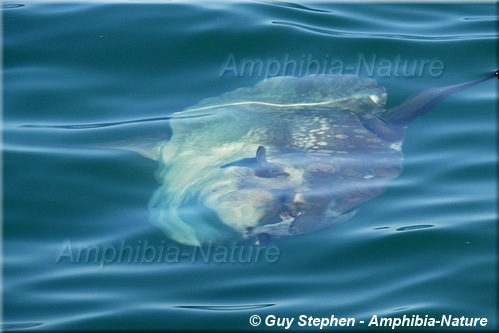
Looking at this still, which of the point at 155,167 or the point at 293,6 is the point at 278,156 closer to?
the point at 155,167

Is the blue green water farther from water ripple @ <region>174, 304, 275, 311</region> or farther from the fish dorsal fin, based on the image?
the fish dorsal fin

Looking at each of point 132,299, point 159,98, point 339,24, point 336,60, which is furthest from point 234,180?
point 339,24

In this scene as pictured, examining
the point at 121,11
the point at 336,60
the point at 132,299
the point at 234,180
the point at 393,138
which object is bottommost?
the point at 132,299

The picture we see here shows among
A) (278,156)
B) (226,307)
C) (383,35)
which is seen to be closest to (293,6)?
(383,35)

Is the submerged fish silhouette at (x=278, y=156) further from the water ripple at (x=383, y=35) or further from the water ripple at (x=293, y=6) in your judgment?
the water ripple at (x=293, y=6)

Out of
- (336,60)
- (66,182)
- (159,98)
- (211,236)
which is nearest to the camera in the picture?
(211,236)

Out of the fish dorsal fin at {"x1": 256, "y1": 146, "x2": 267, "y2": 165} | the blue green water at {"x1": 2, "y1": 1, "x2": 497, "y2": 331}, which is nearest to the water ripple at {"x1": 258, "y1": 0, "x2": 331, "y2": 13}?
the blue green water at {"x1": 2, "y1": 1, "x2": 497, "y2": 331}

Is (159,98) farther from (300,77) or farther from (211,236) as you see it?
(211,236)
